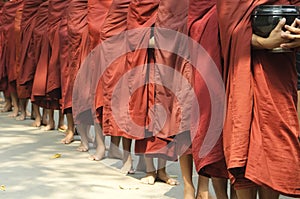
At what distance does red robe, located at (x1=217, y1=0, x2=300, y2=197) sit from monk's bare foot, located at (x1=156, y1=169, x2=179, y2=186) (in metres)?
1.76

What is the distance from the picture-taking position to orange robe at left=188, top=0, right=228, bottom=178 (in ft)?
12.0

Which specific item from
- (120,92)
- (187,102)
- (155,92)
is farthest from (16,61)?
(187,102)

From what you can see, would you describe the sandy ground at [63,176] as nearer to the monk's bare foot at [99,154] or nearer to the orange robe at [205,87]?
the monk's bare foot at [99,154]

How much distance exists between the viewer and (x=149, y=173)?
17.3ft

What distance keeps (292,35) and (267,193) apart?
2.88 ft

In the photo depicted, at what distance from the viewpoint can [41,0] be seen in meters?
7.95

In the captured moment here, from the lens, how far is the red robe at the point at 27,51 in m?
7.99

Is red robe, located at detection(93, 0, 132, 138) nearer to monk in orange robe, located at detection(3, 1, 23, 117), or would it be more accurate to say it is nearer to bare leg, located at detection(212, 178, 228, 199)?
bare leg, located at detection(212, 178, 228, 199)

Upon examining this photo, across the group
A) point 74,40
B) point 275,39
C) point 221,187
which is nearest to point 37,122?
point 74,40

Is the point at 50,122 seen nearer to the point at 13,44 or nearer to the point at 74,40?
the point at 13,44

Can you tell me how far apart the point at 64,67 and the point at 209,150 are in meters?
3.43

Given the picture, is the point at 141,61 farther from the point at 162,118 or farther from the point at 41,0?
the point at 41,0

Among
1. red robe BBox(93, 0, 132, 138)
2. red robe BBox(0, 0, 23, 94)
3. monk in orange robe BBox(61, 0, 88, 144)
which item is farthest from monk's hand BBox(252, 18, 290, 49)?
red robe BBox(0, 0, 23, 94)

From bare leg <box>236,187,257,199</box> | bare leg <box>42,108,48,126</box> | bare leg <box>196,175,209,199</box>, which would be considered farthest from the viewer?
bare leg <box>42,108,48,126</box>
